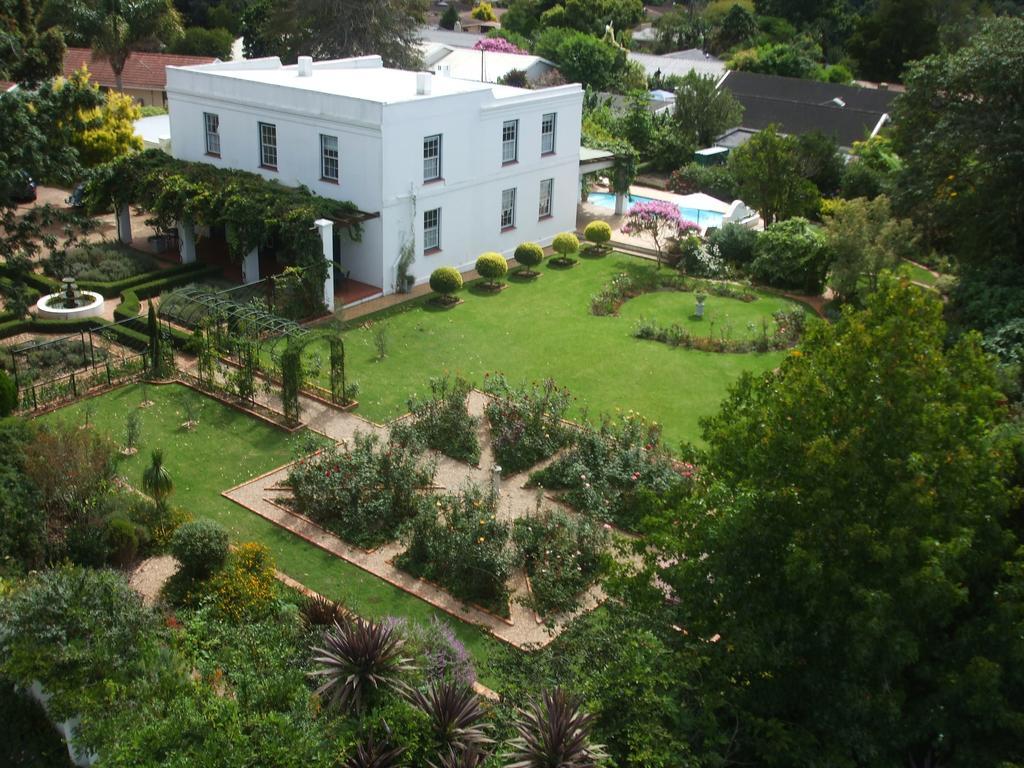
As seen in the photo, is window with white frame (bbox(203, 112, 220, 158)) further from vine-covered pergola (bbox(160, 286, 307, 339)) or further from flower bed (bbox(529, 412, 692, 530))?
flower bed (bbox(529, 412, 692, 530))

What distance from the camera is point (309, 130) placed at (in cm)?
2856

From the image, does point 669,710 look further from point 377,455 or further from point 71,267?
point 71,267

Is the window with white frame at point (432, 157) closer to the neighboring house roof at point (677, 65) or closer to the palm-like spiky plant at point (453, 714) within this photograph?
the palm-like spiky plant at point (453, 714)

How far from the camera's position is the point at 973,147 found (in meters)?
27.1

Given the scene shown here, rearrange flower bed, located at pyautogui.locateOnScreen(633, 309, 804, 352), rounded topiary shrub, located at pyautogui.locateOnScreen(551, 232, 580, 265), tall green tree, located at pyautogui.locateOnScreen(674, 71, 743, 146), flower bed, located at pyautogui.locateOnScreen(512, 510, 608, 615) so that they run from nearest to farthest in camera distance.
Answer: flower bed, located at pyautogui.locateOnScreen(512, 510, 608, 615), flower bed, located at pyautogui.locateOnScreen(633, 309, 804, 352), rounded topiary shrub, located at pyautogui.locateOnScreen(551, 232, 580, 265), tall green tree, located at pyautogui.locateOnScreen(674, 71, 743, 146)

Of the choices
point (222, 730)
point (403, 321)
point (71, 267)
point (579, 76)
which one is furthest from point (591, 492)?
point (579, 76)

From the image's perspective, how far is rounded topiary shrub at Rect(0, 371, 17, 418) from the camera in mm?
19031

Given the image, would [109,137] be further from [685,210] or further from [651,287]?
[685,210]

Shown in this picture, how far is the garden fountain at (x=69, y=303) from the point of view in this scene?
83.0 ft

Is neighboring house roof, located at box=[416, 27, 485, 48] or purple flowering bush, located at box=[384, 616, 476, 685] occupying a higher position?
neighboring house roof, located at box=[416, 27, 485, 48]

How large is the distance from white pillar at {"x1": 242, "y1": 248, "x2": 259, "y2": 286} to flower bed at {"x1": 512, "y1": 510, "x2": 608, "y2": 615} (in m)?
14.6

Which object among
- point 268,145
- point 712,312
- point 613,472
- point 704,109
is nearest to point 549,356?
point 712,312

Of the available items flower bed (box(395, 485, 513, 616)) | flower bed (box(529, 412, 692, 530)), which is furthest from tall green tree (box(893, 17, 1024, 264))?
flower bed (box(395, 485, 513, 616))

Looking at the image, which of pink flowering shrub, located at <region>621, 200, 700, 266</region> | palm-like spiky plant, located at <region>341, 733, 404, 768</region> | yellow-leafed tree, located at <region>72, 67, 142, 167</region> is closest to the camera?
palm-like spiky plant, located at <region>341, 733, 404, 768</region>
